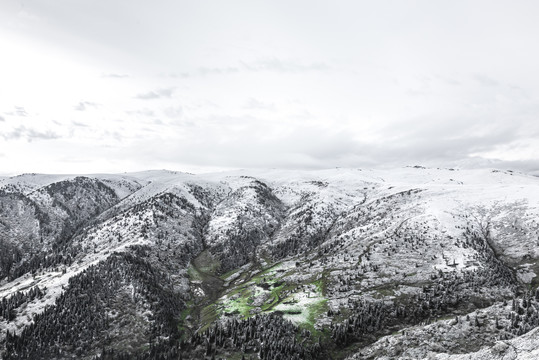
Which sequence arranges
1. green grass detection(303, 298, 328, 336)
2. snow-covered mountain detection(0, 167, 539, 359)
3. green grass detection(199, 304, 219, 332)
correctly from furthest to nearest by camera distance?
green grass detection(199, 304, 219, 332) → green grass detection(303, 298, 328, 336) → snow-covered mountain detection(0, 167, 539, 359)

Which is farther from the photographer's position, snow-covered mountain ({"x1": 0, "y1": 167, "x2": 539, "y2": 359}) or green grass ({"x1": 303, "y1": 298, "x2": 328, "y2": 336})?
green grass ({"x1": 303, "y1": 298, "x2": 328, "y2": 336})

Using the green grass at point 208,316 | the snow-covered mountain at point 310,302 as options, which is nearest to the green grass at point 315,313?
the snow-covered mountain at point 310,302

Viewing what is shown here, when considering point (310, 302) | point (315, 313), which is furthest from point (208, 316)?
point (315, 313)

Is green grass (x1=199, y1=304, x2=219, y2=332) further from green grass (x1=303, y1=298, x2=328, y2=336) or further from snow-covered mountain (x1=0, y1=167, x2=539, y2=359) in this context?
green grass (x1=303, y1=298, x2=328, y2=336)

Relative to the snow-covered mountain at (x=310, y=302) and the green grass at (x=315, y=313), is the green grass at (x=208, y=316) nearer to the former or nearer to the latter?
the snow-covered mountain at (x=310, y=302)

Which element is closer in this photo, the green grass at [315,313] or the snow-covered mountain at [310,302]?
the snow-covered mountain at [310,302]

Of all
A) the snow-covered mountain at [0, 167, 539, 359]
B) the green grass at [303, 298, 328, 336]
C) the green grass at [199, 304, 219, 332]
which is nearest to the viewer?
the snow-covered mountain at [0, 167, 539, 359]

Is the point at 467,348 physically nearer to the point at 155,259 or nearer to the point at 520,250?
the point at 520,250

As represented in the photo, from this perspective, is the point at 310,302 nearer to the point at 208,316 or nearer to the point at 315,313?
the point at 315,313

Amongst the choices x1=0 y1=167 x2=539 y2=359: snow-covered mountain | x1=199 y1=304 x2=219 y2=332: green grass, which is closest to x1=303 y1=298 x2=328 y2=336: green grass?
x1=0 y1=167 x2=539 y2=359: snow-covered mountain

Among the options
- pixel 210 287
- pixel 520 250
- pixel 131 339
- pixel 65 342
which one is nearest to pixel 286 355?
pixel 131 339

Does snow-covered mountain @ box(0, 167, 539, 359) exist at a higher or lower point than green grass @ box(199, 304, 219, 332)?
higher
